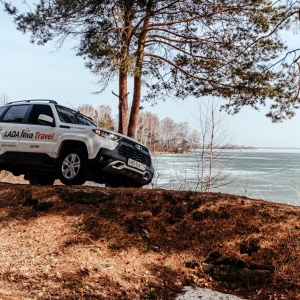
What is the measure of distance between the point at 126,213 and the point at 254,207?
2117 mm

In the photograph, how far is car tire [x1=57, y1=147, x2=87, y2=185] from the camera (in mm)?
7023

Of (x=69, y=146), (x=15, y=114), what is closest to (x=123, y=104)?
(x=15, y=114)

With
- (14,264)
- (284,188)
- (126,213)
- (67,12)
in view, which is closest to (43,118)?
(126,213)

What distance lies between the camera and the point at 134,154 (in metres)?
7.41

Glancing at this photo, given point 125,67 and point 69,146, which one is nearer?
point 69,146

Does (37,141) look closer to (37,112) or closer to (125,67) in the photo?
(37,112)

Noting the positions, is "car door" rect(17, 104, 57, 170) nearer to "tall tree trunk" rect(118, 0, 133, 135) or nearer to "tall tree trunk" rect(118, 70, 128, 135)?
"tall tree trunk" rect(118, 0, 133, 135)

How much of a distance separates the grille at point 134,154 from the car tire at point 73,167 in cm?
76

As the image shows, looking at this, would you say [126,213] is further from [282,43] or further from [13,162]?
[282,43]

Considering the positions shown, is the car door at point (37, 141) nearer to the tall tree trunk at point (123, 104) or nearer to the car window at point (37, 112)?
the car window at point (37, 112)

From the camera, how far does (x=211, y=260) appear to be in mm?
4977

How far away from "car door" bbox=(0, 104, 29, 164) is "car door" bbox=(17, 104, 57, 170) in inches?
5.8

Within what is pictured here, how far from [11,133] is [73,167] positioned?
77.7 inches

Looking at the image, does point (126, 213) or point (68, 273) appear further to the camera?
point (126, 213)
